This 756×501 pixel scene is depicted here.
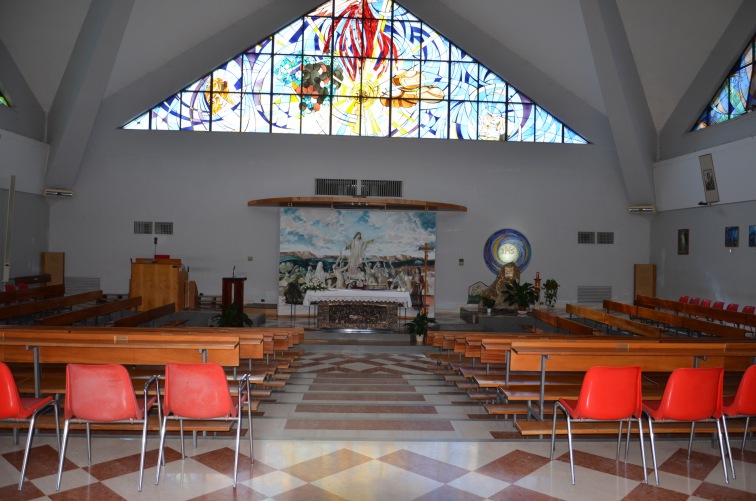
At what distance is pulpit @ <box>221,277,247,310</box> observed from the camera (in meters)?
12.3

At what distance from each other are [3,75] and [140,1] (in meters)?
3.33

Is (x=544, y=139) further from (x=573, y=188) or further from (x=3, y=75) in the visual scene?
(x=3, y=75)

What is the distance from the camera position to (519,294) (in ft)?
43.9

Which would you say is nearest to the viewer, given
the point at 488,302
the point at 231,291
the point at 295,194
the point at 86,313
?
the point at 86,313

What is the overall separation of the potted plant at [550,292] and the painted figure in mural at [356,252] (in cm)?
447

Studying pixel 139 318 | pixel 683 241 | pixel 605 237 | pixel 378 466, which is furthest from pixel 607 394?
pixel 605 237

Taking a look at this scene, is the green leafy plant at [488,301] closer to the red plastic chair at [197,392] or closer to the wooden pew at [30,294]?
the wooden pew at [30,294]

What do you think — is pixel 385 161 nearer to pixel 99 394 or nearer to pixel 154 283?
pixel 154 283

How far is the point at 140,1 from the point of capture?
1308 cm

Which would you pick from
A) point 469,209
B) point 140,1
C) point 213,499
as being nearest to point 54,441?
point 213,499

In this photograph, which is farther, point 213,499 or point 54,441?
point 54,441

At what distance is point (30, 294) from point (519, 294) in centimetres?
1000

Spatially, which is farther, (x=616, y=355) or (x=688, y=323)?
(x=688, y=323)

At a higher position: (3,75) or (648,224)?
(3,75)
